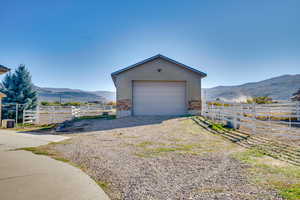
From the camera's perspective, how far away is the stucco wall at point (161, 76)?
13.6 m

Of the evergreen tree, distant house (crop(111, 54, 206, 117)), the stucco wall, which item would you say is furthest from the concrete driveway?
the evergreen tree

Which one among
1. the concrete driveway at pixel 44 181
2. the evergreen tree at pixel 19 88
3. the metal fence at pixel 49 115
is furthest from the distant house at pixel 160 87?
the evergreen tree at pixel 19 88

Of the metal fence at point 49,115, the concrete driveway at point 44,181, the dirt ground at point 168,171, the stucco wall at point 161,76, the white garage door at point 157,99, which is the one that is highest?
the stucco wall at point 161,76

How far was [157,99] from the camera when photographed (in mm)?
13711

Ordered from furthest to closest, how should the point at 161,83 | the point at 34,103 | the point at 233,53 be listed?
the point at 34,103
the point at 233,53
the point at 161,83

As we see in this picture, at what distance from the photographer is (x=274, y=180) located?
9.77ft

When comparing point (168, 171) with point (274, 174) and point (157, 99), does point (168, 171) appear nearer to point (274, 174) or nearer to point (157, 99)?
point (274, 174)

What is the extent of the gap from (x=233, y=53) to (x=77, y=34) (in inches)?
592

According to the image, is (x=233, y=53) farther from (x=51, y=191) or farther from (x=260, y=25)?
(x=51, y=191)

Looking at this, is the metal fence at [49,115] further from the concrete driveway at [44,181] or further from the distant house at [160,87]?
the concrete driveway at [44,181]

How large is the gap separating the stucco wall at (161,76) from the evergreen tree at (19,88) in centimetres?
1253

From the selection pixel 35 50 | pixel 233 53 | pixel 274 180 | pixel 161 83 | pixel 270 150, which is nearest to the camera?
pixel 274 180

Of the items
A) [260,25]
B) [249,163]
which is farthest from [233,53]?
[249,163]

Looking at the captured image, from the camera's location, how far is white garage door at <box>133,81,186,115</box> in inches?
539
